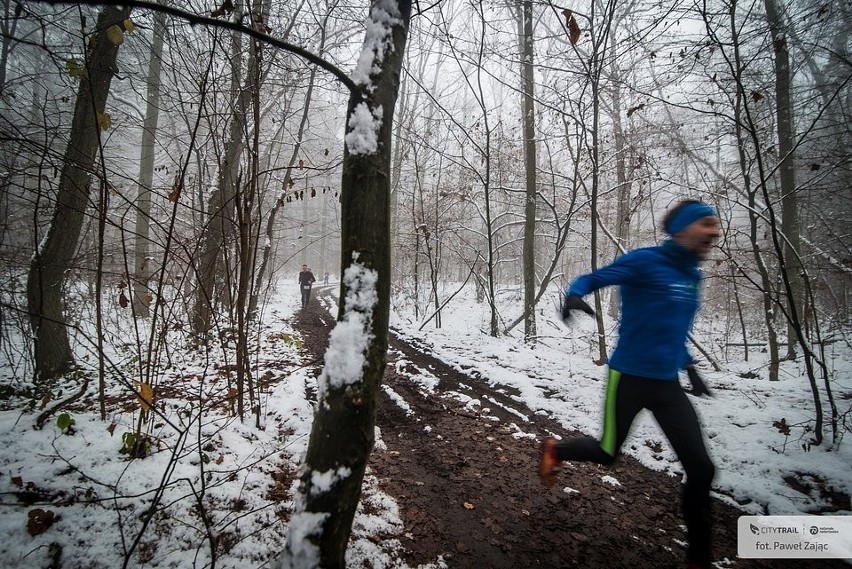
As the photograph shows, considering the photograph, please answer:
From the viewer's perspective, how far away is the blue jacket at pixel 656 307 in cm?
219

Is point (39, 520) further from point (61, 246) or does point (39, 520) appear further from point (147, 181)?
point (147, 181)

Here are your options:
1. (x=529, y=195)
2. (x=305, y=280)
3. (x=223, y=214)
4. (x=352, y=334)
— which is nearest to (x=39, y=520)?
(x=223, y=214)

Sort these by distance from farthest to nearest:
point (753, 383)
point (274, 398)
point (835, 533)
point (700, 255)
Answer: point (753, 383)
point (274, 398)
point (835, 533)
point (700, 255)

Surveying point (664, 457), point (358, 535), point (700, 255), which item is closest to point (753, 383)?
point (664, 457)

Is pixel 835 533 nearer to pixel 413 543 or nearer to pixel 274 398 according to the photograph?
pixel 413 543

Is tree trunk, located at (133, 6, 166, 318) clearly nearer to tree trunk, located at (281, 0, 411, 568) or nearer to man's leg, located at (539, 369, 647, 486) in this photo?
tree trunk, located at (281, 0, 411, 568)

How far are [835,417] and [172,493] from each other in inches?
235

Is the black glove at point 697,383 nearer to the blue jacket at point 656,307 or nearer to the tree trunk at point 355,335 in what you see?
the blue jacket at point 656,307

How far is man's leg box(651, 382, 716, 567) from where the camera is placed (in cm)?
202

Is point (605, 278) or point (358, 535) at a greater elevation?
point (605, 278)

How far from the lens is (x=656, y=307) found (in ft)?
7.22

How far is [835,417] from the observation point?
335 cm

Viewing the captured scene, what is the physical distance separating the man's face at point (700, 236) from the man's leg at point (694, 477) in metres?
1.01

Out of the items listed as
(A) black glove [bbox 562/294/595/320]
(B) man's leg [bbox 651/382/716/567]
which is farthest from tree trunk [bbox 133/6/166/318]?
(B) man's leg [bbox 651/382/716/567]
